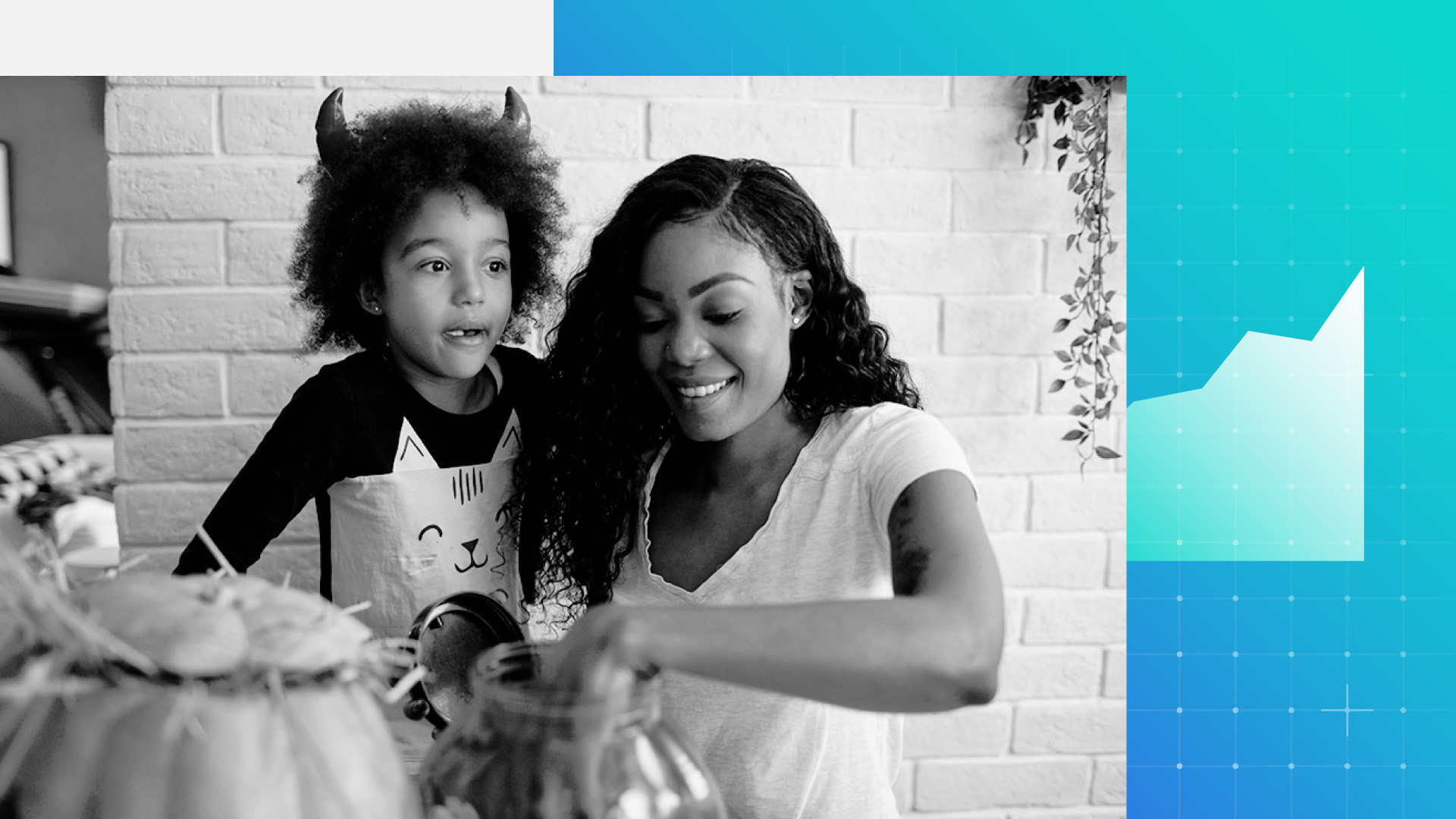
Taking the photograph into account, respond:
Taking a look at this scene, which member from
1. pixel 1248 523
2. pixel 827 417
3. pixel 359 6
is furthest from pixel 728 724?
pixel 359 6

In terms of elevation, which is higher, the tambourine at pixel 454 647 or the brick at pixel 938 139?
the brick at pixel 938 139

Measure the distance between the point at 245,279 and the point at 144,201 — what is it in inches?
5.8

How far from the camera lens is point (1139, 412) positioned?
1.52 meters

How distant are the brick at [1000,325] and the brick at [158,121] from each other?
96 centimetres

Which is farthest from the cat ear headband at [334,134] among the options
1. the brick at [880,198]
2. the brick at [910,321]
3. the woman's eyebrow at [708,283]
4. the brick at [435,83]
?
the brick at [910,321]

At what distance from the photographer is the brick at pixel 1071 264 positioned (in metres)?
1.52

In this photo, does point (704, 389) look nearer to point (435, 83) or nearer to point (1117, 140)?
point (435, 83)

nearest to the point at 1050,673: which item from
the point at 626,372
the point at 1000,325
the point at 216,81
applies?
the point at 1000,325

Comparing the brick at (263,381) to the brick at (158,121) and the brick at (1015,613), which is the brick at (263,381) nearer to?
the brick at (158,121)

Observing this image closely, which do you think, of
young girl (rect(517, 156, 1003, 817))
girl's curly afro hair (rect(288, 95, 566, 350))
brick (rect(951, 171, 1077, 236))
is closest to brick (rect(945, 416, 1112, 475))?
brick (rect(951, 171, 1077, 236))

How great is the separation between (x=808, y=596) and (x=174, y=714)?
67cm

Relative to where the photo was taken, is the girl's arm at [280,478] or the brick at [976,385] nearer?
the girl's arm at [280,478]

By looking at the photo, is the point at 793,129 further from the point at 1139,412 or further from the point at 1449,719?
the point at 1449,719

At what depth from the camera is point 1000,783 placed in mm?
1603
